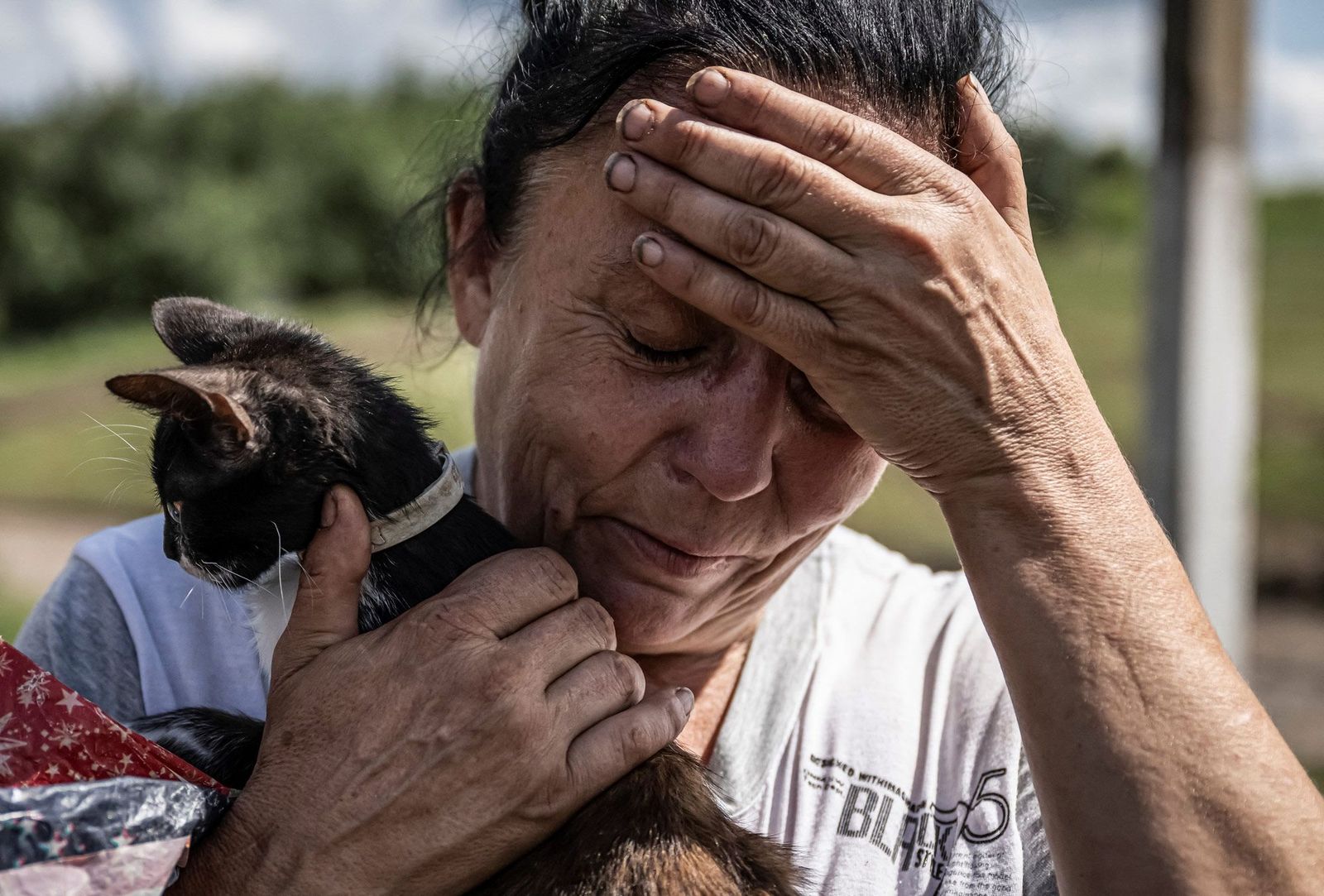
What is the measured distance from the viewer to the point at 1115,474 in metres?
1.86

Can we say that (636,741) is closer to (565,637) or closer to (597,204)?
(565,637)

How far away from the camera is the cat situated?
182cm

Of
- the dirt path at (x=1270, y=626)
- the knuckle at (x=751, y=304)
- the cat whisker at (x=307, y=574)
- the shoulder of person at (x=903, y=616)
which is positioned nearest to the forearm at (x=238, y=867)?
the cat whisker at (x=307, y=574)

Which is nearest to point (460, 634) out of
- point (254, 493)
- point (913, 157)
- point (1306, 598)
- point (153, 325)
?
point (254, 493)

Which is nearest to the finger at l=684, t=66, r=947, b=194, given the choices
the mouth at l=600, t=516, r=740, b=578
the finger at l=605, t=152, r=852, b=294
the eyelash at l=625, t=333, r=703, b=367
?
the finger at l=605, t=152, r=852, b=294

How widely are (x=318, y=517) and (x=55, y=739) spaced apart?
21.2 inches

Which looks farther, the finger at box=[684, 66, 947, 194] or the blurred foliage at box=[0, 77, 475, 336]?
the blurred foliage at box=[0, 77, 475, 336]

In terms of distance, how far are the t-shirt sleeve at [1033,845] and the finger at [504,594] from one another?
894mm

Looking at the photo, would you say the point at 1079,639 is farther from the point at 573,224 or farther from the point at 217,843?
the point at 217,843

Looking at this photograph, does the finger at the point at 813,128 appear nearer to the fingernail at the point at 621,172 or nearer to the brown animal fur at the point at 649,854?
the fingernail at the point at 621,172

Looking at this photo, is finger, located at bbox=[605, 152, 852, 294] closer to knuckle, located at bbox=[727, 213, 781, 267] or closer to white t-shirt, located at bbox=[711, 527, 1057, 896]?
knuckle, located at bbox=[727, 213, 781, 267]

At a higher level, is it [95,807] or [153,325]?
[153,325]

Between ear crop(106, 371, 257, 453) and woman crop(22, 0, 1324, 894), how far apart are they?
0.63 feet

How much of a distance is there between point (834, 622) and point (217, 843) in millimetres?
1311
